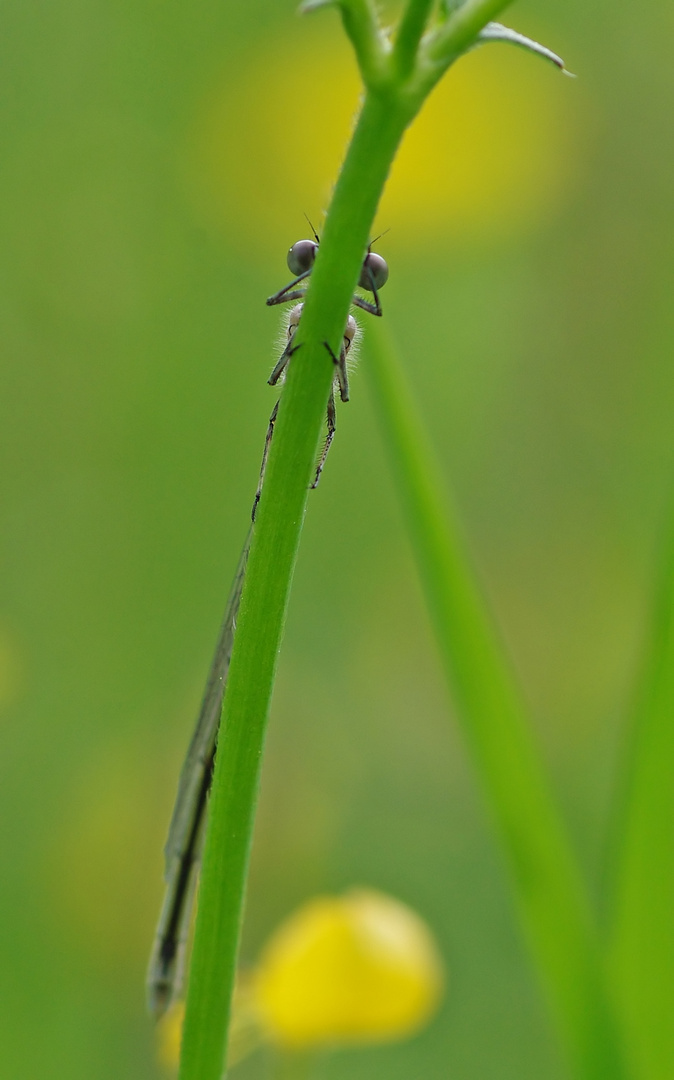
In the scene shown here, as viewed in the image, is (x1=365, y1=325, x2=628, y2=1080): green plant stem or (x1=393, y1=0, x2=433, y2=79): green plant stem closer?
(x1=393, y1=0, x2=433, y2=79): green plant stem

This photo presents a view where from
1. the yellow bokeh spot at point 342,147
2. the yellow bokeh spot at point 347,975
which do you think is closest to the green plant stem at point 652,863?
the yellow bokeh spot at point 347,975

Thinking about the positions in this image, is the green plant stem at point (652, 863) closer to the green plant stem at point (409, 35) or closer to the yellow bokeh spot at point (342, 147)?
the green plant stem at point (409, 35)

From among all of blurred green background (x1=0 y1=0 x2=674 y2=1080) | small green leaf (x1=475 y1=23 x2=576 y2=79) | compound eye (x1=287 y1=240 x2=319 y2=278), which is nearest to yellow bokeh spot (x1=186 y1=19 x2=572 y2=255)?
blurred green background (x1=0 y1=0 x2=674 y2=1080)

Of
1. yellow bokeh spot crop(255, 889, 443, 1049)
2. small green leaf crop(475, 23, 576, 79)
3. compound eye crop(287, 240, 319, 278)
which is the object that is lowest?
yellow bokeh spot crop(255, 889, 443, 1049)

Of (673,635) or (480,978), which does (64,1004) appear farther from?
(673,635)

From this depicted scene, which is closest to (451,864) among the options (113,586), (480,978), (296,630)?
(480,978)

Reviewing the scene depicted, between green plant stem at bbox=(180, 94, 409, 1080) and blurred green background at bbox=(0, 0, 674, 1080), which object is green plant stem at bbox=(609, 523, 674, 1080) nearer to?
green plant stem at bbox=(180, 94, 409, 1080)

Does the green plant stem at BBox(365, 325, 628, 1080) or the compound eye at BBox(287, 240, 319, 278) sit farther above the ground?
the compound eye at BBox(287, 240, 319, 278)

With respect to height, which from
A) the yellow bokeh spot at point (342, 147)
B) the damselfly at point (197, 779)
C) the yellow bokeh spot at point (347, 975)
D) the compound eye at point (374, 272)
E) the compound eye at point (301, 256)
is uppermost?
the yellow bokeh spot at point (342, 147)

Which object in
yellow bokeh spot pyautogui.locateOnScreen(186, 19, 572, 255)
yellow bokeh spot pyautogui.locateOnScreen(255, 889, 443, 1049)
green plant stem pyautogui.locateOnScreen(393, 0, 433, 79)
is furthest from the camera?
yellow bokeh spot pyautogui.locateOnScreen(186, 19, 572, 255)
